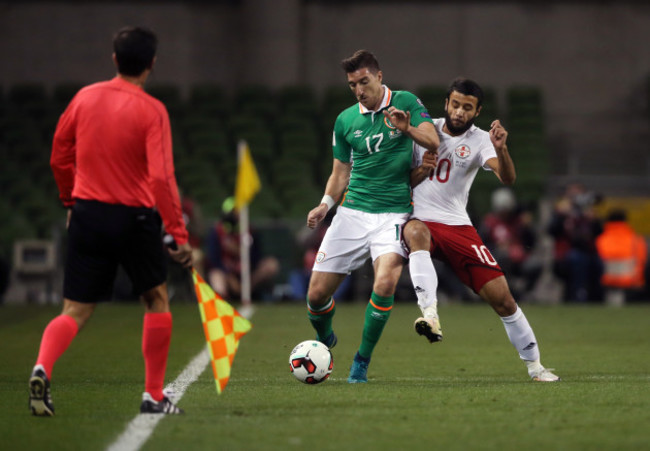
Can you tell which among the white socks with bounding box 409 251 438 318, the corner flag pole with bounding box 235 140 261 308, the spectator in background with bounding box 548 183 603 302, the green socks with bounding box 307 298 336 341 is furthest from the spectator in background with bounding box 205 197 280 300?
the white socks with bounding box 409 251 438 318

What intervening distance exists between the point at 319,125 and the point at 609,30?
7683 mm

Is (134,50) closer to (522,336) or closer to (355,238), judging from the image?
(355,238)

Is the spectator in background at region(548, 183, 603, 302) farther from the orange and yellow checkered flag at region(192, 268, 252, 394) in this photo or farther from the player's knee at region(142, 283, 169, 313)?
the player's knee at region(142, 283, 169, 313)

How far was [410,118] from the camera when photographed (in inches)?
286

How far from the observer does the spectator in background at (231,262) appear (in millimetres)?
17000

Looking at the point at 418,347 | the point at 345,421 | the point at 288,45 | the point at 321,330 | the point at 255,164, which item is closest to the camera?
the point at 345,421

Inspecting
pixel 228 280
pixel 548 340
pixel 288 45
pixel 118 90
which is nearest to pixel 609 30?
pixel 288 45

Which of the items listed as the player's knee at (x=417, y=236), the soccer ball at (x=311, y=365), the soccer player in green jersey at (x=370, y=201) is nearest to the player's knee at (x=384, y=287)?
the soccer player in green jersey at (x=370, y=201)

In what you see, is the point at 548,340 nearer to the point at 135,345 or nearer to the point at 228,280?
the point at 135,345

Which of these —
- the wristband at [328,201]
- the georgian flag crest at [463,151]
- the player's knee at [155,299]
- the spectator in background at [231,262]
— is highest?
the georgian flag crest at [463,151]

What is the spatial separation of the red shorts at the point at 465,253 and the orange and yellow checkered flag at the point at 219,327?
6.51ft

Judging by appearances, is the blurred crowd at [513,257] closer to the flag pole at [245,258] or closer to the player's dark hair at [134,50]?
the flag pole at [245,258]

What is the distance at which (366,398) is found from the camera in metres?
6.27

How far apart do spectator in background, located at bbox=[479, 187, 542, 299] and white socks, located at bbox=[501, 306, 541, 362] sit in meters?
9.71
